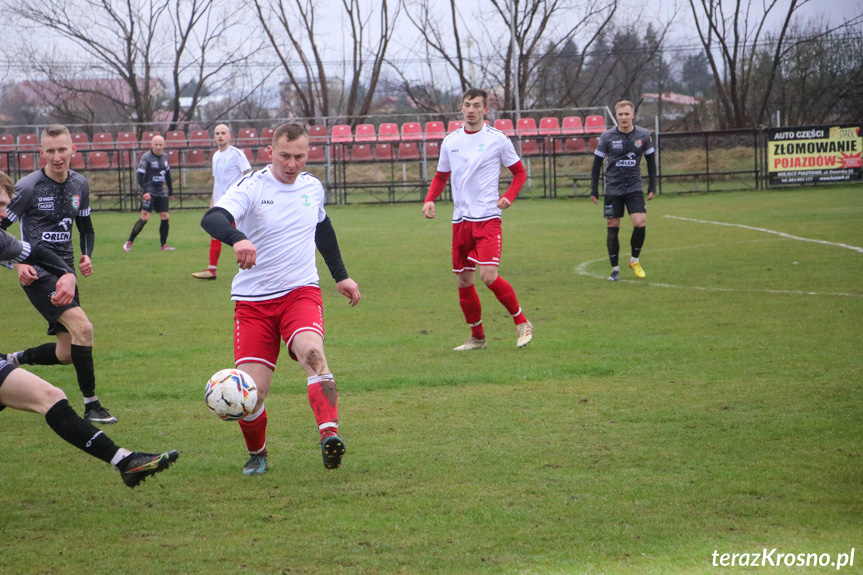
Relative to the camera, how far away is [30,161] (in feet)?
110

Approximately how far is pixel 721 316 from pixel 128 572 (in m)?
7.25

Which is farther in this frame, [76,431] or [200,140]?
[200,140]

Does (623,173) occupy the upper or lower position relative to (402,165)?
lower

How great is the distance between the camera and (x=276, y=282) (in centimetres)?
500

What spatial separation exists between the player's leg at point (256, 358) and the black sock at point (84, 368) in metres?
1.85

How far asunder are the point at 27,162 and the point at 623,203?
2815cm

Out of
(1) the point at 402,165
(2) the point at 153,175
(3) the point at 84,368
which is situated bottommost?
(3) the point at 84,368

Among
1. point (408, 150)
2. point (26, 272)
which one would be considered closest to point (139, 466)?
point (26, 272)

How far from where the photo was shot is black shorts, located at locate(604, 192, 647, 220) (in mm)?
12281

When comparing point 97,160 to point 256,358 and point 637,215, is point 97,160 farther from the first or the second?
point 256,358

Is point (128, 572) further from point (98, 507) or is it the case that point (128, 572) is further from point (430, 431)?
point (430, 431)

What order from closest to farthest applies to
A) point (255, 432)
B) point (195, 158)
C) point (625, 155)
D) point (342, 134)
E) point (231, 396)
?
point (231, 396) → point (255, 432) → point (625, 155) → point (195, 158) → point (342, 134)

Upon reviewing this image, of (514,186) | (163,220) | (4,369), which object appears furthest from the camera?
(163,220)

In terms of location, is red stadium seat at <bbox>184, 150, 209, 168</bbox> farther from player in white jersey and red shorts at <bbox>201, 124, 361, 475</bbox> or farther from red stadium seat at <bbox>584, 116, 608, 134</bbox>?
player in white jersey and red shorts at <bbox>201, 124, 361, 475</bbox>
